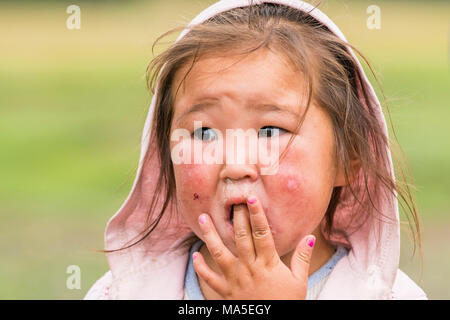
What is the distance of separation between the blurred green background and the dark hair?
0.15 m

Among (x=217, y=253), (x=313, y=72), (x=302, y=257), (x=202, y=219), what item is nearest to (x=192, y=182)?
(x=202, y=219)

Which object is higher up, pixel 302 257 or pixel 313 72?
pixel 313 72

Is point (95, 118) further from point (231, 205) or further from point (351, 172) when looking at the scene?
point (231, 205)

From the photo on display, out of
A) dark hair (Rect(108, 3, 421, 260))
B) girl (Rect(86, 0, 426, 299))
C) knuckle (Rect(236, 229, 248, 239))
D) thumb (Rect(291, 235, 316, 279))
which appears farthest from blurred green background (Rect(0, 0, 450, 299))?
knuckle (Rect(236, 229, 248, 239))

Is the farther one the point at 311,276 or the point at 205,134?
the point at 311,276

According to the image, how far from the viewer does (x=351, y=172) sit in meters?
2.40

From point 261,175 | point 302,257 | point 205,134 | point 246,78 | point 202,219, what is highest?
point 246,78

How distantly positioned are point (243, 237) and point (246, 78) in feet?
1.36

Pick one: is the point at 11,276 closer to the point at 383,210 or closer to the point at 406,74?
the point at 383,210

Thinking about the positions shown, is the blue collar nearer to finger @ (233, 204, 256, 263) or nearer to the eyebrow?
finger @ (233, 204, 256, 263)

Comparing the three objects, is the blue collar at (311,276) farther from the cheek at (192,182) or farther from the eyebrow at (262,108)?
the eyebrow at (262,108)

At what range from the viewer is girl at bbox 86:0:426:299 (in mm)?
2090

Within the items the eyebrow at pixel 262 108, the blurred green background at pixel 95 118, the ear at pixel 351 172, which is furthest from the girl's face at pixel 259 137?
the blurred green background at pixel 95 118

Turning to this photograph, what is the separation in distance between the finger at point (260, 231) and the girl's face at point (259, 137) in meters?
0.05
